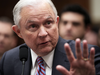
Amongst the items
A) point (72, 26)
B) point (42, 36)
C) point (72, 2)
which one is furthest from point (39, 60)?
point (72, 2)

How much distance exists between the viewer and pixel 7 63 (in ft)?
6.30

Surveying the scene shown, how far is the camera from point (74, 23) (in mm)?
3000

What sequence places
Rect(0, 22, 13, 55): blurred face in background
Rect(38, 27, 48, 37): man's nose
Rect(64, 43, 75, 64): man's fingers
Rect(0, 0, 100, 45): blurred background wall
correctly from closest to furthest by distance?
Rect(64, 43, 75, 64): man's fingers
Rect(38, 27, 48, 37): man's nose
Rect(0, 22, 13, 55): blurred face in background
Rect(0, 0, 100, 45): blurred background wall

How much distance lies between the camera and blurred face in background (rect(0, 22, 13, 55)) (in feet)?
9.11

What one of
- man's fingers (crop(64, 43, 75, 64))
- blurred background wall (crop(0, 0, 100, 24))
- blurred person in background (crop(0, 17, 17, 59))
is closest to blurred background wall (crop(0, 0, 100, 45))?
blurred background wall (crop(0, 0, 100, 24))

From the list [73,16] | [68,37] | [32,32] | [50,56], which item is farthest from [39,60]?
[73,16]

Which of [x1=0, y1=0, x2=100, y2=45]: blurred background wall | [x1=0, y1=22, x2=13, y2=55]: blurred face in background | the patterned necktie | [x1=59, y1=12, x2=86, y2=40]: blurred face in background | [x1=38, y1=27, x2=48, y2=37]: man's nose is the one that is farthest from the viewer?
Result: [x1=0, y1=0, x2=100, y2=45]: blurred background wall

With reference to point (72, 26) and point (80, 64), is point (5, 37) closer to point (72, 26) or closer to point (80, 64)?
point (72, 26)

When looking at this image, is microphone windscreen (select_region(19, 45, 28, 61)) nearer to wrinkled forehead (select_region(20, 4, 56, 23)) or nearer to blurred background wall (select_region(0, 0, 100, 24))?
wrinkled forehead (select_region(20, 4, 56, 23))

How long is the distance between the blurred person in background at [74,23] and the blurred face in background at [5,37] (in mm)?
940

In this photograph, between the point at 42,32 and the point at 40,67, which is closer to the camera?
the point at 42,32

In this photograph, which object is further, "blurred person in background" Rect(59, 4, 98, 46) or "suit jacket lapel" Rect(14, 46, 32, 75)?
"blurred person in background" Rect(59, 4, 98, 46)

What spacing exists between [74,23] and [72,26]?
80mm

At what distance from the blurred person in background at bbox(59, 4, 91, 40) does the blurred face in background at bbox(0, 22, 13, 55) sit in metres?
0.94
